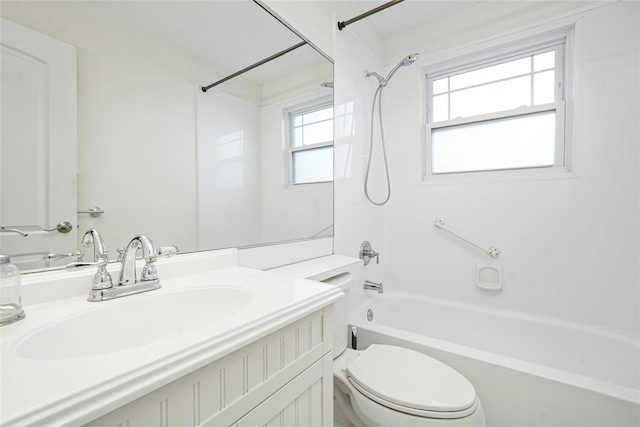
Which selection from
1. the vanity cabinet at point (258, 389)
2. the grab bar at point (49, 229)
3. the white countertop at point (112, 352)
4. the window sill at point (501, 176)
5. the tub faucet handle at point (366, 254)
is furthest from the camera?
the tub faucet handle at point (366, 254)

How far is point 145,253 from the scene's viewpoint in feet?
2.48

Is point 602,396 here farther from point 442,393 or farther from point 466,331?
point 466,331

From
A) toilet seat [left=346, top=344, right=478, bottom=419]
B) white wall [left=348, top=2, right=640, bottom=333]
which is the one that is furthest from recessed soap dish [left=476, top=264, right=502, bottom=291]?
toilet seat [left=346, top=344, right=478, bottom=419]

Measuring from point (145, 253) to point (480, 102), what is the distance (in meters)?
2.25

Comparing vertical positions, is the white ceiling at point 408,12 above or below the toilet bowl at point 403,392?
above

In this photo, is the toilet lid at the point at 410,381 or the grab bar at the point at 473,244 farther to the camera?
the grab bar at the point at 473,244

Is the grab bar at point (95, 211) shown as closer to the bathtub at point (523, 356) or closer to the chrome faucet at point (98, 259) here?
the chrome faucet at point (98, 259)

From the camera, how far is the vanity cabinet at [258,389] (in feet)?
1.48

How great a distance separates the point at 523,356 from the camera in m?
1.68

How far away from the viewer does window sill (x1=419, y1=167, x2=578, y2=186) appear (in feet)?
5.78

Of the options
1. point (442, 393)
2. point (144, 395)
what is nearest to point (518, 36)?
point (442, 393)

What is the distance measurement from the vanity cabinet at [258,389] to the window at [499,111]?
5.86 feet

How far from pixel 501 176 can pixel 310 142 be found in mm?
1294

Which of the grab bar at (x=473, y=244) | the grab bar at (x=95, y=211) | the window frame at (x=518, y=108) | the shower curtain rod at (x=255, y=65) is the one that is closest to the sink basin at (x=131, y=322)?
the grab bar at (x=95, y=211)
